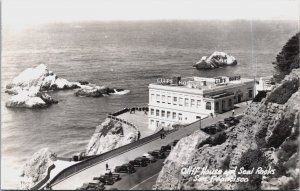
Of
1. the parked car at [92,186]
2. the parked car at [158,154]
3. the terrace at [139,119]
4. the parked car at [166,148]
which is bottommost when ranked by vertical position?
the terrace at [139,119]

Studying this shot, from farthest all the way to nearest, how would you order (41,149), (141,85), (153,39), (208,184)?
(153,39)
(141,85)
(41,149)
(208,184)

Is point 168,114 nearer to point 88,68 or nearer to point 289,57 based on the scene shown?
point 88,68

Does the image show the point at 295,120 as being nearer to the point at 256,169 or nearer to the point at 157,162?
the point at 256,169

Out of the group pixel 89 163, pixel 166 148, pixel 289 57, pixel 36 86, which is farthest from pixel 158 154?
pixel 36 86

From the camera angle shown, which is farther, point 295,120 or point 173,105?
point 173,105

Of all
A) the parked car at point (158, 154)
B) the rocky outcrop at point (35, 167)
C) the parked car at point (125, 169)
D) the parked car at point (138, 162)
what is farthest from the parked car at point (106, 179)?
the rocky outcrop at point (35, 167)

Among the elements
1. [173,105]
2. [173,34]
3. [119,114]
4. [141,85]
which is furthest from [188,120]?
[173,34]

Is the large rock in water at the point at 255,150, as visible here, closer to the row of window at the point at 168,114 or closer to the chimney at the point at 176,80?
the row of window at the point at 168,114
